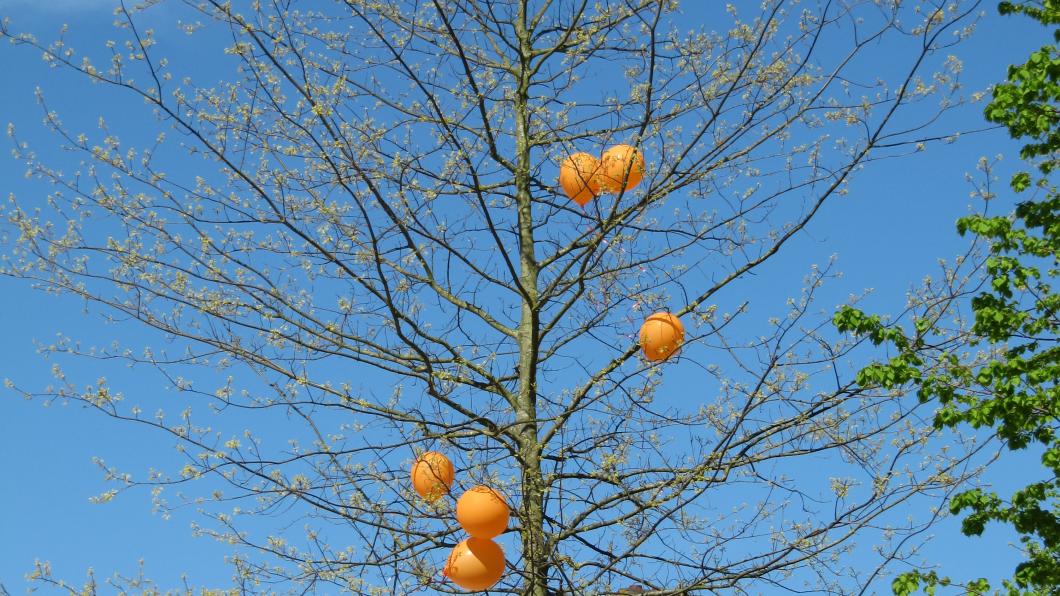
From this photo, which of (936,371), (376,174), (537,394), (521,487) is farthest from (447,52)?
(936,371)

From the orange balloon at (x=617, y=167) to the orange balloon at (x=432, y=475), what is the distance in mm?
2069

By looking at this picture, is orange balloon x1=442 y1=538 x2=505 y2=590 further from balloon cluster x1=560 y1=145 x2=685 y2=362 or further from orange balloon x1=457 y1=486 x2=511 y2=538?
balloon cluster x1=560 y1=145 x2=685 y2=362

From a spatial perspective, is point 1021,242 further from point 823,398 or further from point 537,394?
point 537,394

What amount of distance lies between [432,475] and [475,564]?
0.64 m

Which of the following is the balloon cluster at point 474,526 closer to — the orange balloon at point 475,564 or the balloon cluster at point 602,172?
the orange balloon at point 475,564

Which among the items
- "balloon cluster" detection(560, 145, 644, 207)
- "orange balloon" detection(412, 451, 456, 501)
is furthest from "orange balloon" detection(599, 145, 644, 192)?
"orange balloon" detection(412, 451, 456, 501)

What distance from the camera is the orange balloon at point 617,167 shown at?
22.0 feet

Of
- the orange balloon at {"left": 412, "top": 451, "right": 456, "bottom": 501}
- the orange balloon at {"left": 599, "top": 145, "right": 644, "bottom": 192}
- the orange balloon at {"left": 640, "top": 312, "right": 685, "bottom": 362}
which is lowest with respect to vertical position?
the orange balloon at {"left": 412, "top": 451, "right": 456, "bottom": 501}

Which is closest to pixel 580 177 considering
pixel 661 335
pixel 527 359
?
pixel 661 335

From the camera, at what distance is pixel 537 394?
7.17 meters

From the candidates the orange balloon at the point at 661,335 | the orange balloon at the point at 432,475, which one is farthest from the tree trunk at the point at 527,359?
the orange balloon at the point at 661,335

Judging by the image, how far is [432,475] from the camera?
6562 mm

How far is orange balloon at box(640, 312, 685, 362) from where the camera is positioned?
22.1ft

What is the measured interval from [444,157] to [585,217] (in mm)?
1251
